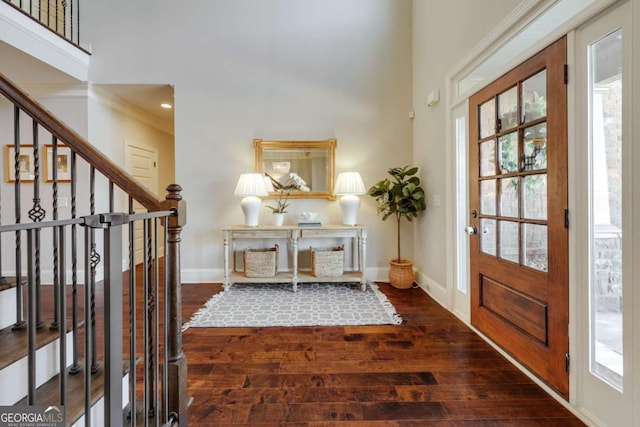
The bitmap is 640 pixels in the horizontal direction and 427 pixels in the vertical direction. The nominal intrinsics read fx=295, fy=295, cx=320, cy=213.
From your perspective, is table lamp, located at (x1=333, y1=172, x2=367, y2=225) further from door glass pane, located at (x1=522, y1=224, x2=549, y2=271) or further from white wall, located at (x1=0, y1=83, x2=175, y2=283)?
white wall, located at (x1=0, y1=83, x2=175, y2=283)

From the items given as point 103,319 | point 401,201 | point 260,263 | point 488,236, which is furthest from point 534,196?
point 260,263

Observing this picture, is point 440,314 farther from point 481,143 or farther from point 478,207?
point 481,143

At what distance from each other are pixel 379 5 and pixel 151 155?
13.8 feet

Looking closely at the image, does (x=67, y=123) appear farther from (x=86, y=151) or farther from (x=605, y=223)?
(x=605, y=223)

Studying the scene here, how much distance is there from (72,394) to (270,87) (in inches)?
141

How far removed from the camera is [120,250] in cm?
91

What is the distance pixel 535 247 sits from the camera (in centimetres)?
180

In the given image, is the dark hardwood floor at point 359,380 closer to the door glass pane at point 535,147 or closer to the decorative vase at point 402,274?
the decorative vase at point 402,274

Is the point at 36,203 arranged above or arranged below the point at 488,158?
below

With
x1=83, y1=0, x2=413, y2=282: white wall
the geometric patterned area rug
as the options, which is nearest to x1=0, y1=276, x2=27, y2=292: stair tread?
the geometric patterned area rug

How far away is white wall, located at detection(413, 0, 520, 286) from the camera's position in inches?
95.5

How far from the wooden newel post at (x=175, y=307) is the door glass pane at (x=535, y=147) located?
199 centimetres

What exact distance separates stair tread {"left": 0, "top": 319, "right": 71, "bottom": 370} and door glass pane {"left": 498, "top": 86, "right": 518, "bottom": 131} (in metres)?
2.77

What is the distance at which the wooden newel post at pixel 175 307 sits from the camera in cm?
129
